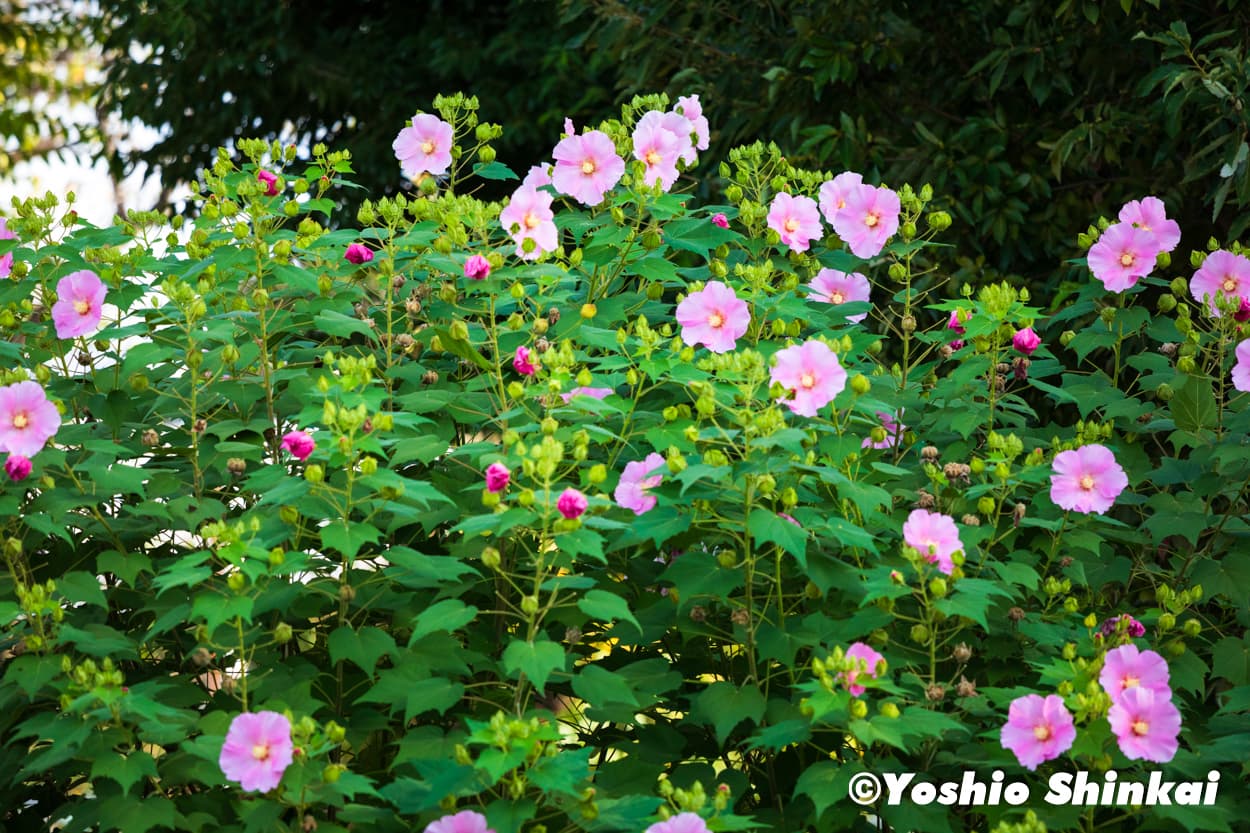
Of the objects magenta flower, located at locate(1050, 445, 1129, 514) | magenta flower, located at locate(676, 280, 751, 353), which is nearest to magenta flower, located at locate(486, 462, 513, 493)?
magenta flower, located at locate(676, 280, 751, 353)

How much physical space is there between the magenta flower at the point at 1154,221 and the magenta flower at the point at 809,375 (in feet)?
3.44

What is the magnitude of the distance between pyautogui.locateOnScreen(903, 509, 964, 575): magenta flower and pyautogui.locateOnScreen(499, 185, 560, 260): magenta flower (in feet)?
2.86

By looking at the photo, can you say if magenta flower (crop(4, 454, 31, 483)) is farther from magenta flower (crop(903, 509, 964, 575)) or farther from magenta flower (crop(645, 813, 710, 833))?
magenta flower (crop(903, 509, 964, 575))

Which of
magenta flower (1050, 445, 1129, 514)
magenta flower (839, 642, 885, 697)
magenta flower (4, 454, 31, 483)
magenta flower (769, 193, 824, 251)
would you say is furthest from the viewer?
magenta flower (769, 193, 824, 251)

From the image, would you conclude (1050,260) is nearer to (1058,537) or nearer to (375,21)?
(1058,537)

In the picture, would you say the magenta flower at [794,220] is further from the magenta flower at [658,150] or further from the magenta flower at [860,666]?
the magenta flower at [860,666]

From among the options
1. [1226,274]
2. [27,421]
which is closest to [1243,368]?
[1226,274]

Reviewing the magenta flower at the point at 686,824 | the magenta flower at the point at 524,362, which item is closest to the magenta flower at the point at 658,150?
the magenta flower at the point at 524,362

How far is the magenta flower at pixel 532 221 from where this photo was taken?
280cm

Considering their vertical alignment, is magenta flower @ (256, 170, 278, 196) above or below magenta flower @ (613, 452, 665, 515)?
above

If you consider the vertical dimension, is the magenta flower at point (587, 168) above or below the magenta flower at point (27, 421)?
above

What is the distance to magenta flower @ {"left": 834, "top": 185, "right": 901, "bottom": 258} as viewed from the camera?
3090mm

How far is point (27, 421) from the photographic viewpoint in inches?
97.0

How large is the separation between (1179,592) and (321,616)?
5.21ft
